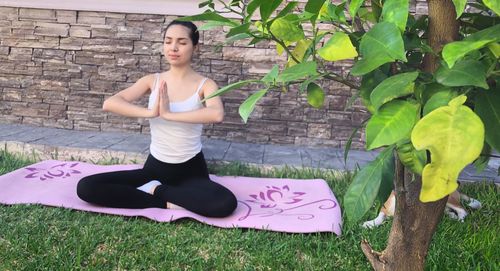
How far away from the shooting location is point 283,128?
4.00 meters

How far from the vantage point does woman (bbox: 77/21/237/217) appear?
235 centimetres

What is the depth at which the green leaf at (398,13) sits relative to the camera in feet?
1.87

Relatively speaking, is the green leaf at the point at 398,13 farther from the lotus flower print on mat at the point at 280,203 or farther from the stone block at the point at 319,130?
the stone block at the point at 319,130

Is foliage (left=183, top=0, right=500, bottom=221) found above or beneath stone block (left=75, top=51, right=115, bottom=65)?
above

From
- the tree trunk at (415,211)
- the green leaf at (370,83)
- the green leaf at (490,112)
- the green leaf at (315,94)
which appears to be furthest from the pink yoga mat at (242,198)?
the green leaf at (490,112)

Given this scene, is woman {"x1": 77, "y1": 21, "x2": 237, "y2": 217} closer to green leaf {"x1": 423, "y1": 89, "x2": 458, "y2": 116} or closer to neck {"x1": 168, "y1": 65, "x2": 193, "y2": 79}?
neck {"x1": 168, "y1": 65, "x2": 193, "y2": 79}

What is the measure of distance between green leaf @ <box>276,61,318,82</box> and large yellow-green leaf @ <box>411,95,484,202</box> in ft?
0.65

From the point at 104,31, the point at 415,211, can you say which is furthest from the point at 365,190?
the point at 104,31

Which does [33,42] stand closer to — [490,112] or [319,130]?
[319,130]

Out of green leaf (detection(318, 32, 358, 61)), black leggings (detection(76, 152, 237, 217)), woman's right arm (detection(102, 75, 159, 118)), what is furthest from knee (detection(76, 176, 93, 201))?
green leaf (detection(318, 32, 358, 61))

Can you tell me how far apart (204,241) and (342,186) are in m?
1.20

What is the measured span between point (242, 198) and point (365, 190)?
201cm

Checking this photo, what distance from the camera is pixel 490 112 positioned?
598 millimetres

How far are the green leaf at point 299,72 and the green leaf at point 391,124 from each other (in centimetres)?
11
